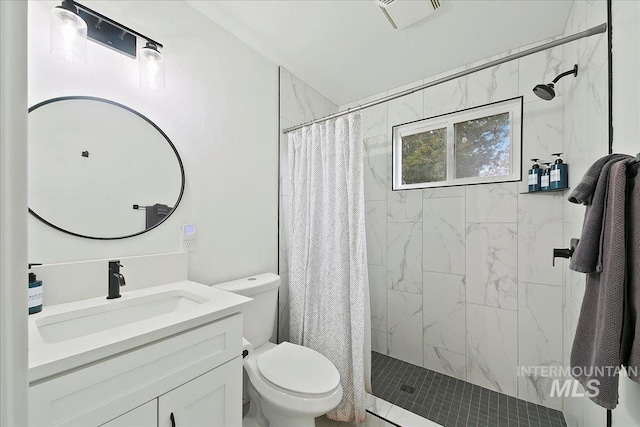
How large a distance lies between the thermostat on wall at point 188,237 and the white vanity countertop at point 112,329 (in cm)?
24

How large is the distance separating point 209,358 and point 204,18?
6.12 ft

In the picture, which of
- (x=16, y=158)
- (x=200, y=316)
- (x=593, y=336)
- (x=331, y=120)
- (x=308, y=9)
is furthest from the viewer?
(x=331, y=120)

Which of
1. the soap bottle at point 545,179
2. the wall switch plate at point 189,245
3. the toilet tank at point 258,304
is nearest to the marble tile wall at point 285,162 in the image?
the toilet tank at point 258,304

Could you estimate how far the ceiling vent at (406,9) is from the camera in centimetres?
142

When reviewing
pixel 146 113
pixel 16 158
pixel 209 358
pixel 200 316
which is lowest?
pixel 209 358

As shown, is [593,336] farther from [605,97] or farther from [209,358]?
[209,358]

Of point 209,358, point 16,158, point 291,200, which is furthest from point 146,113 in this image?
point 16,158

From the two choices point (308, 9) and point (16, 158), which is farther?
point (308, 9)

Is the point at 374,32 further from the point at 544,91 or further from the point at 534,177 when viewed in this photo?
the point at 534,177

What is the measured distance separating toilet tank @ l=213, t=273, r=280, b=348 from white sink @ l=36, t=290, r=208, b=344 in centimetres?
28

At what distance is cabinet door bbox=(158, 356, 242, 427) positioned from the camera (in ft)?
2.95

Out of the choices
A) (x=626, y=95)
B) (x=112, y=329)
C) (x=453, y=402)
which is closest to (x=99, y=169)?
(x=112, y=329)

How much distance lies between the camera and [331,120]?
5.86 ft

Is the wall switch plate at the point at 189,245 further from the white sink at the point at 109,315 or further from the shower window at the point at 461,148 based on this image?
the shower window at the point at 461,148
